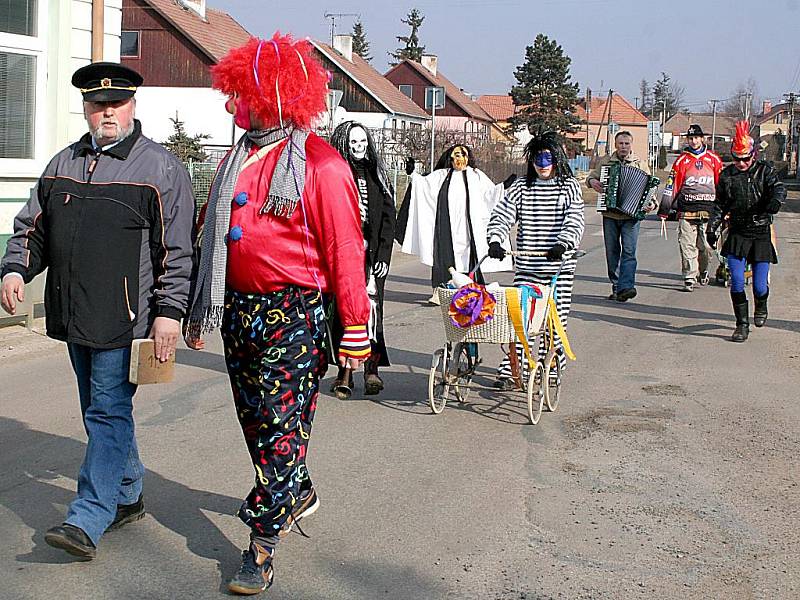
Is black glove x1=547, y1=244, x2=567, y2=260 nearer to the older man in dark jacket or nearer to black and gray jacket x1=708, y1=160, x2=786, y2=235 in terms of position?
the older man in dark jacket

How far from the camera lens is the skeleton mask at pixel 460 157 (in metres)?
11.3

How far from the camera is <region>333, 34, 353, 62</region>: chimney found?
219ft

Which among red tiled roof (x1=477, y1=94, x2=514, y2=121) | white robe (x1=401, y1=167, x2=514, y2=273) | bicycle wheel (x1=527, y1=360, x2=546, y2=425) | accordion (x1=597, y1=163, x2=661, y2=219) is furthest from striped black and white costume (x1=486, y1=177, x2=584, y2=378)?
red tiled roof (x1=477, y1=94, x2=514, y2=121)

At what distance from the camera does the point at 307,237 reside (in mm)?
4477

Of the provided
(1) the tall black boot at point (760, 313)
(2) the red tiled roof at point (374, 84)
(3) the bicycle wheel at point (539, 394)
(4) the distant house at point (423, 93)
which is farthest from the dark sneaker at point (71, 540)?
(4) the distant house at point (423, 93)

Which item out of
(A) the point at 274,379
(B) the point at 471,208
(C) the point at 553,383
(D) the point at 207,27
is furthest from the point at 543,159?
(D) the point at 207,27

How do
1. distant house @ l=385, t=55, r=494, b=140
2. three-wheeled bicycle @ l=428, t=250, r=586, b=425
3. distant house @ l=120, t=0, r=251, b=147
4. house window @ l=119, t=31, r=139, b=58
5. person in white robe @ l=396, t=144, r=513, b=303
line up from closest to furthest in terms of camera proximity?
three-wheeled bicycle @ l=428, t=250, r=586, b=425
person in white robe @ l=396, t=144, r=513, b=303
distant house @ l=120, t=0, r=251, b=147
house window @ l=119, t=31, r=139, b=58
distant house @ l=385, t=55, r=494, b=140

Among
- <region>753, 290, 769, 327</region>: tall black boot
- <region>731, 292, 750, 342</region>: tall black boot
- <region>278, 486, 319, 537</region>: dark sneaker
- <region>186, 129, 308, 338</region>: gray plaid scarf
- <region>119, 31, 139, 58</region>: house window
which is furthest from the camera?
<region>119, 31, 139, 58</region>: house window

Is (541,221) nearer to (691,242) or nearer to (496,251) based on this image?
(496,251)

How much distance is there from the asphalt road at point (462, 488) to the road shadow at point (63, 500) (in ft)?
0.05

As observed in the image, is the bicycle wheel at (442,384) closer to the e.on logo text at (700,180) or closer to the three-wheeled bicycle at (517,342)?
the three-wheeled bicycle at (517,342)

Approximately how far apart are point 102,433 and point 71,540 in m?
0.47

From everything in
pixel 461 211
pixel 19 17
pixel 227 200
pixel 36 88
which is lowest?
pixel 227 200

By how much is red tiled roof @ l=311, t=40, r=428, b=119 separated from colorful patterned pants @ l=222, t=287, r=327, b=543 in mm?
55813
